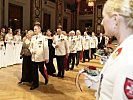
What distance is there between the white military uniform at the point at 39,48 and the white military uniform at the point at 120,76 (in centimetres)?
467

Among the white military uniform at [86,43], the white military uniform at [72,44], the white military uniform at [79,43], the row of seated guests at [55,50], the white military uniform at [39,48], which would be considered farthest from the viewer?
the white military uniform at [86,43]

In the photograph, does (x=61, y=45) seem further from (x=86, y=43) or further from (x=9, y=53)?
(x=86, y=43)

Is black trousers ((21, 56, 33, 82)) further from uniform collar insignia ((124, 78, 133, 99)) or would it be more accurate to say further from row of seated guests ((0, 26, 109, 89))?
uniform collar insignia ((124, 78, 133, 99))

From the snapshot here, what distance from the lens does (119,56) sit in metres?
0.88

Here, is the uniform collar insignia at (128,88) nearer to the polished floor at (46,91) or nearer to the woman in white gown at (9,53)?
the polished floor at (46,91)

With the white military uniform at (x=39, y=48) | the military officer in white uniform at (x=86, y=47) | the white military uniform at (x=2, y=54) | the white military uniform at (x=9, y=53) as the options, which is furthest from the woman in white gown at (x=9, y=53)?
the military officer in white uniform at (x=86, y=47)

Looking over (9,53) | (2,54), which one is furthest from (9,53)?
(2,54)

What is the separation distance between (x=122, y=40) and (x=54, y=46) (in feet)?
20.7

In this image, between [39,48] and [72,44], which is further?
[72,44]

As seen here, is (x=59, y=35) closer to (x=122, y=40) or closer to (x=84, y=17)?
(x=122, y=40)

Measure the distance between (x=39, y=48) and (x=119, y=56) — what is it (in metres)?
4.87

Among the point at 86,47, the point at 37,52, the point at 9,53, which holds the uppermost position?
the point at 37,52

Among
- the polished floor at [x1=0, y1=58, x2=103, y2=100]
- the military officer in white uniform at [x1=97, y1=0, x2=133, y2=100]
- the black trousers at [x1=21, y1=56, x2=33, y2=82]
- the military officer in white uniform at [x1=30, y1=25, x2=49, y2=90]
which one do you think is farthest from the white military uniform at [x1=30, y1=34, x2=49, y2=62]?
the military officer in white uniform at [x1=97, y1=0, x2=133, y2=100]

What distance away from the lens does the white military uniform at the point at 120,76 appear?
2.65 ft
